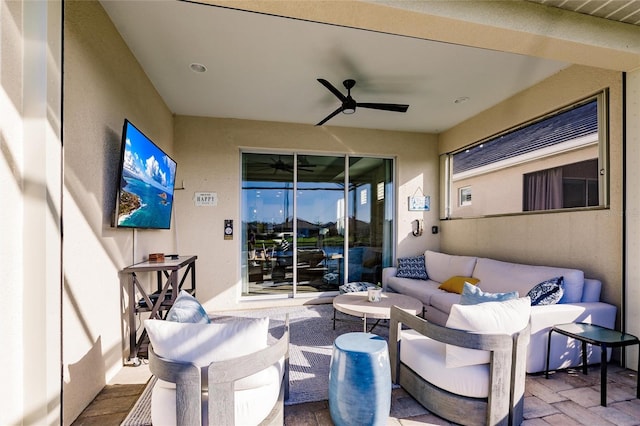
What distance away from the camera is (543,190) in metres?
3.74

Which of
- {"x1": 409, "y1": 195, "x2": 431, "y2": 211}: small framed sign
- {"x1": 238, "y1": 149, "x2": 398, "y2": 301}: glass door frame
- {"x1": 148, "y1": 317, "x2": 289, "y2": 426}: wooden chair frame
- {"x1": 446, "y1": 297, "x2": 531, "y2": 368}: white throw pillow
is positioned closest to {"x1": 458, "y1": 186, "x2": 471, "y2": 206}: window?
{"x1": 409, "y1": 195, "x2": 431, "y2": 211}: small framed sign

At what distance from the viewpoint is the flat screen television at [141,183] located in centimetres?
254

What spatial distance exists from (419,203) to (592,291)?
280 centimetres

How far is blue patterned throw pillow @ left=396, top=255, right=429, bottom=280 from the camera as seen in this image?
4.84 metres

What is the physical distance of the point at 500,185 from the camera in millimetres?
4172

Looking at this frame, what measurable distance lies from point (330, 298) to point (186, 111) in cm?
366

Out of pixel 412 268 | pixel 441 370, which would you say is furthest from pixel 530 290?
pixel 412 268

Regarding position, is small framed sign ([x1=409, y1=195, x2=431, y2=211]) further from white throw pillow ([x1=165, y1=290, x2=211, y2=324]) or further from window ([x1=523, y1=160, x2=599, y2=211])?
white throw pillow ([x1=165, y1=290, x2=211, y2=324])

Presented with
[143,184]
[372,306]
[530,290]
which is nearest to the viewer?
[143,184]

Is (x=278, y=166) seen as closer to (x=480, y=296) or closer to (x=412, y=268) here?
(x=412, y=268)

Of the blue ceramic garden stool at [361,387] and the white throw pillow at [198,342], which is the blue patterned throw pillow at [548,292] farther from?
the white throw pillow at [198,342]

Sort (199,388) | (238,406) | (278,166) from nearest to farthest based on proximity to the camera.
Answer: (199,388), (238,406), (278,166)

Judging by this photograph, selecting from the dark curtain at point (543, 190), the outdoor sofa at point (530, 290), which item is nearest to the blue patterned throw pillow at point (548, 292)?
the outdoor sofa at point (530, 290)

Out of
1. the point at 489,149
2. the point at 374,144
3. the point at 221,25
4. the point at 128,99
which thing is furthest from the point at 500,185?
the point at 128,99
